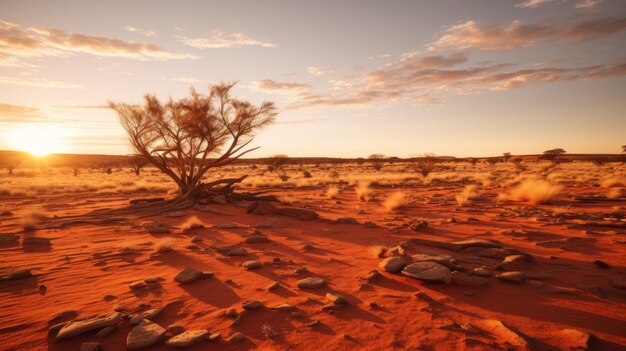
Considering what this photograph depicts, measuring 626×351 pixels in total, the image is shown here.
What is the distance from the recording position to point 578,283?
5.10 meters

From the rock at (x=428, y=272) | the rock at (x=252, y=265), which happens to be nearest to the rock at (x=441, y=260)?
the rock at (x=428, y=272)

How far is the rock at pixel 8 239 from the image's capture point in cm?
816

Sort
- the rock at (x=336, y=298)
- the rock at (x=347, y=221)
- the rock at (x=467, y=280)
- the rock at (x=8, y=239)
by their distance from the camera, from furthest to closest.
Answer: the rock at (x=347, y=221), the rock at (x=8, y=239), the rock at (x=467, y=280), the rock at (x=336, y=298)

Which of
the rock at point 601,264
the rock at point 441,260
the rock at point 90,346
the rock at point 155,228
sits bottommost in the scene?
the rock at point 155,228

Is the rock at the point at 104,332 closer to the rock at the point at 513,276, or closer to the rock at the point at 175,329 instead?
the rock at the point at 175,329

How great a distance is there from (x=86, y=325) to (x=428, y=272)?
206 inches

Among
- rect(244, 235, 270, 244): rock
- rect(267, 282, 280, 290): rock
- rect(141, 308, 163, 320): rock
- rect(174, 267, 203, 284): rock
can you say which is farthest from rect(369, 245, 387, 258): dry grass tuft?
rect(141, 308, 163, 320): rock

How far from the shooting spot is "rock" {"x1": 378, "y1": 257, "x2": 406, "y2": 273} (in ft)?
18.7

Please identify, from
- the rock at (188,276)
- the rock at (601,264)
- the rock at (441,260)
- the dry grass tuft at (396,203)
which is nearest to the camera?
the rock at (188,276)

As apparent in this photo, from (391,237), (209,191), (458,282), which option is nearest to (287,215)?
(391,237)

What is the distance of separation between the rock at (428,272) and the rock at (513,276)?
38.6 inches

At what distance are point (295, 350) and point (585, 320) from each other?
391 cm

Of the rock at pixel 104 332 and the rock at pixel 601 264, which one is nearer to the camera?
the rock at pixel 104 332

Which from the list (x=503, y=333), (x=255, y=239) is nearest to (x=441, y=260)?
(x=503, y=333)
